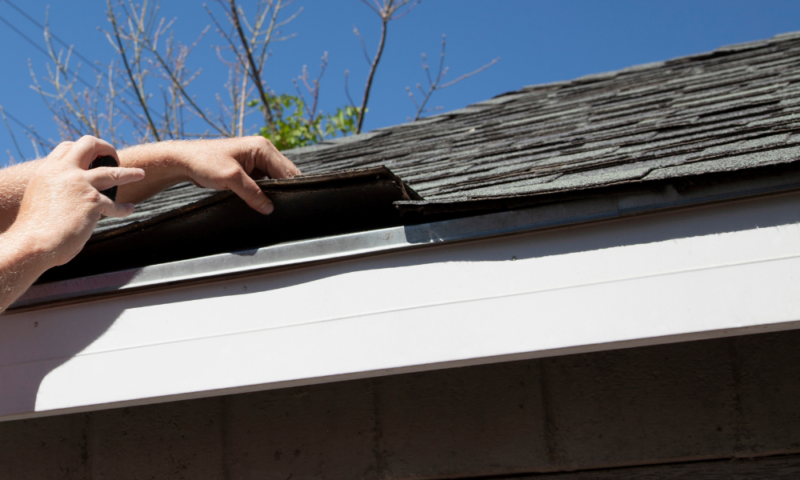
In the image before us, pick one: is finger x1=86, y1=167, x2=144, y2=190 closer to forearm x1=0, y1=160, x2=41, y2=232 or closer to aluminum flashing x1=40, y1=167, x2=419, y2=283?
aluminum flashing x1=40, y1=167, x2=419, y2=283

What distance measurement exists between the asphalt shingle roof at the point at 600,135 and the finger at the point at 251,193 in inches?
17.5

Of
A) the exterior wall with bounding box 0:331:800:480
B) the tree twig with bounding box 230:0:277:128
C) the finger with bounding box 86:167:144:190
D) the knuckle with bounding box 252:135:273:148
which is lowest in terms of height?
the exterior wall with bounding box 0:331:800:480

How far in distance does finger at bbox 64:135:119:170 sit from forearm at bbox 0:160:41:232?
1.46 feet

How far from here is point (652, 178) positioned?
5.06ft

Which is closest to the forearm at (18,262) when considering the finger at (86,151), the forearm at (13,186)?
the finger at (86,151)

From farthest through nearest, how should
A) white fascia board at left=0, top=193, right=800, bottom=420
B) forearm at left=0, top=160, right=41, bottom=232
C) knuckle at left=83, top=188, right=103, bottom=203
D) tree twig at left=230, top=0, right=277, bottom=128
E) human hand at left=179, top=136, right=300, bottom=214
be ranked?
tree twig at left=230, top=0, right=277, bottom=128, forearm at left=0, top=160, right=41, bottom=232, human hand at left=179, top=136, right=300, bottom=214, knuckle at left=83, top=188, right=103, bottom=203, white fascia board at left=0, top=193, right=800, bottom=420

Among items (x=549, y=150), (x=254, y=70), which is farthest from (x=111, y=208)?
(x=254, y=70)

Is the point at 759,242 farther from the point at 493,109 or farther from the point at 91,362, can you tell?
the point at 493,109

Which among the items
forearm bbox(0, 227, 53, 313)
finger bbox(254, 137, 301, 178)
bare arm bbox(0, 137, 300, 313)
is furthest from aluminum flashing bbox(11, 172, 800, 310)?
finger bbox(254, 137, 301, 178)

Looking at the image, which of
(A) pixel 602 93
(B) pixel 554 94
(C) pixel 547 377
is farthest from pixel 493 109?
(C) pixel 547 377

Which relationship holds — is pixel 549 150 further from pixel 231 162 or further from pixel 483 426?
pixel 231 162

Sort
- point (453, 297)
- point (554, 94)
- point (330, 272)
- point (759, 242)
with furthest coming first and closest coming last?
point (554, 94), point (330, 272), point (453, 297), point (759, 242)

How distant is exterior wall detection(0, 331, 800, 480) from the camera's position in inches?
72.7

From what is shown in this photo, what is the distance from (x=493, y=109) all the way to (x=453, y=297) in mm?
3552
